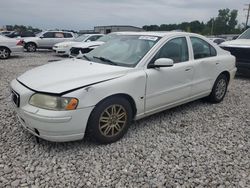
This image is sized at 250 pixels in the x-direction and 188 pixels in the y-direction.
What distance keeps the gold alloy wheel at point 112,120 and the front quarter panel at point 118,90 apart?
219 mm

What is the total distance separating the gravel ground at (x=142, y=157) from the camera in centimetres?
274

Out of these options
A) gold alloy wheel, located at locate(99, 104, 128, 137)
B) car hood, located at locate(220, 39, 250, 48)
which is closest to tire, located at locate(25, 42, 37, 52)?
car hood, located at locate(220, 39, 250, 48)

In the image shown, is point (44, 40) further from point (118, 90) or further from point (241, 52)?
point (118, 90)

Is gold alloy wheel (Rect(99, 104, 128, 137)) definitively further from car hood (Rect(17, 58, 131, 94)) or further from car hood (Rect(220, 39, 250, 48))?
car hood (Rect(220, 39, 250, 48))

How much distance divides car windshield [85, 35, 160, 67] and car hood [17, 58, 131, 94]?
0.24 m

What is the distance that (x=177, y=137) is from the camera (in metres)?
3.76

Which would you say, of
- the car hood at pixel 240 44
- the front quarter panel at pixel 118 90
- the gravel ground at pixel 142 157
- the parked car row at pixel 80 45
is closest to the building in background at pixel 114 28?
the parked car row at pixel 80 45

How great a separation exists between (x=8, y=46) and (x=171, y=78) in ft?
35.3

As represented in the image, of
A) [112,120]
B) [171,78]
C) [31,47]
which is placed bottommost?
[112,120]

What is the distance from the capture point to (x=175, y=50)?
426 centimetres

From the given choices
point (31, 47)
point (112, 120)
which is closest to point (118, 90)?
point (112, 120)

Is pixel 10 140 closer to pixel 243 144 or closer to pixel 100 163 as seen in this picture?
pixel 100 163

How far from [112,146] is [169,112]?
5.75 ft

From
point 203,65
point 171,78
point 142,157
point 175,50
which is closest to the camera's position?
point 142,157
